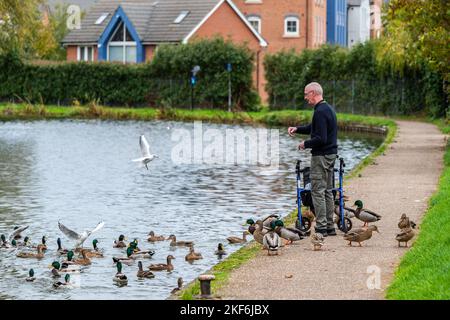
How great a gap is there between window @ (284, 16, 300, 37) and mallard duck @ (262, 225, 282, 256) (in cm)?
7388

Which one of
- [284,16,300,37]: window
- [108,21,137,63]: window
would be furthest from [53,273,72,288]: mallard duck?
[284,16,300,37]: window

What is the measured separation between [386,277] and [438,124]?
41.4 meters

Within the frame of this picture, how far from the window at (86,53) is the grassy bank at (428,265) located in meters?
67.6

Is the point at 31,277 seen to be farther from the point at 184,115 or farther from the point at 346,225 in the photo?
the point at 184,115

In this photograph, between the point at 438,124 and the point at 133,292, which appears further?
the point at 438,124

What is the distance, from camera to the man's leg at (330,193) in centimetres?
1916

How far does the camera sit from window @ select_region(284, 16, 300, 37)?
299ft

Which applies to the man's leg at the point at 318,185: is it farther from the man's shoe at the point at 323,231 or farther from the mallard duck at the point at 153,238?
the mallard duck at the point at 153,238

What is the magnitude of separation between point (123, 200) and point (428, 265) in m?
14.3

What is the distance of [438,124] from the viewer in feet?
184

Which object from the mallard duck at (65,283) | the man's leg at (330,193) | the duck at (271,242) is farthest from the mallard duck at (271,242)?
the mallard duck at (65,283)

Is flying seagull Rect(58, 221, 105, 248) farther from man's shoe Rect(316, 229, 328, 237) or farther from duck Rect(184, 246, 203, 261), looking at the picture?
man's shoe Rect(316, 229, 328, 237)
